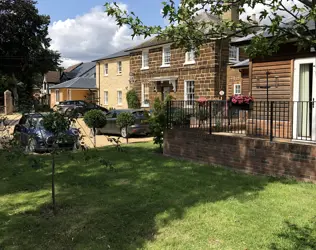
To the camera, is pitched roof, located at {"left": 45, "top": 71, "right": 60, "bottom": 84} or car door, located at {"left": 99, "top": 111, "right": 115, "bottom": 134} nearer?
car door, located at {"left": 99, "top": 111, "right": 115, "bottom": 134}

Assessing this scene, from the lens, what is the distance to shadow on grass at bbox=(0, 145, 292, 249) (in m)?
4.27

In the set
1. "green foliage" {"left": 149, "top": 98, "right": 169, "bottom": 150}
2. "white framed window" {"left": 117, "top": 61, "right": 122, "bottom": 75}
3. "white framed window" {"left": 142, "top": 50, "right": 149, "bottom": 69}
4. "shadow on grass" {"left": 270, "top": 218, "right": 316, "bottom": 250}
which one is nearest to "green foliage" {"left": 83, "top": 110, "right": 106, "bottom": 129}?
"green foliage" {"left": 149, "top": 98, "right": 169, "bottom": 150}

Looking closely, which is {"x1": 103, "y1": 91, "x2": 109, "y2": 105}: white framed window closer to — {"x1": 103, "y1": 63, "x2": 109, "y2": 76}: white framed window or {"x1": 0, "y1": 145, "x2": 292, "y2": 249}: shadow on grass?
{"x1": 103, "y1": 63, "x2": 109, "y2": 76}: white framed window

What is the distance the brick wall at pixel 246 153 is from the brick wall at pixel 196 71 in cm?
1057

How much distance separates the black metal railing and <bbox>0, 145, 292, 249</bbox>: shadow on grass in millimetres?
1345

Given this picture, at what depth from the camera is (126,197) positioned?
19.4 ft

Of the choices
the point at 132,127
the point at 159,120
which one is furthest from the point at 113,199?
the point at 132,127

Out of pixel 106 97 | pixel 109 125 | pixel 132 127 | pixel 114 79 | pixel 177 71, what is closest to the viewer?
pixel 132 127

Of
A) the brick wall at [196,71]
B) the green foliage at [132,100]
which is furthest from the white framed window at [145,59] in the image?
the green foliage at [132,100]

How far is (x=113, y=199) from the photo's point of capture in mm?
5809

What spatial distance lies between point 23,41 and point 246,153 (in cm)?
3904

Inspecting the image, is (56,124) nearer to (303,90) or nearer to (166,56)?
(303,90)

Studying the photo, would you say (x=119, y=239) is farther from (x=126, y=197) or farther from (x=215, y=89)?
(x=215, y=89)

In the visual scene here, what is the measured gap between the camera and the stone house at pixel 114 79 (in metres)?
31.3
